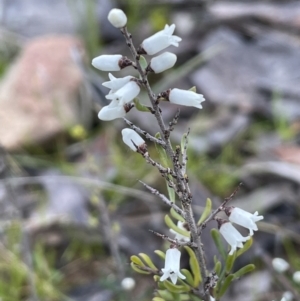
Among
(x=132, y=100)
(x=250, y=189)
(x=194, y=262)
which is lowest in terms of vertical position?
(x=250, y=189)

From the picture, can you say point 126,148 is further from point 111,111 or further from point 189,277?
point 111,111

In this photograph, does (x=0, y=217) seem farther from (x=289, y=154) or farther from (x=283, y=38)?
(x=283, y=38)

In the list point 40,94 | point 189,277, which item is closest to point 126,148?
point 189,277

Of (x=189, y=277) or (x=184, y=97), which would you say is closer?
(x=184, y=97)

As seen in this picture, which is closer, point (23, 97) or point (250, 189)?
point (250, 189)

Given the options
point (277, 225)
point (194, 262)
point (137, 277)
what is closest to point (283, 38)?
point (277, 225)

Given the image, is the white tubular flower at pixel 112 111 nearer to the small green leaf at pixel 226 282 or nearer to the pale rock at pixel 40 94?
the small green leaf at pixel 226 282

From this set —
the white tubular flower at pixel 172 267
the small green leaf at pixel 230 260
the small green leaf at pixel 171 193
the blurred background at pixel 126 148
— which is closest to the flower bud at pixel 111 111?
the small green leaf at pixel 171 193
